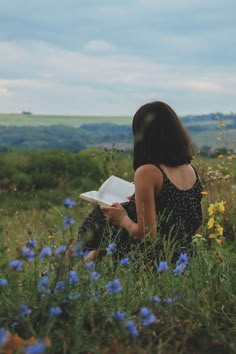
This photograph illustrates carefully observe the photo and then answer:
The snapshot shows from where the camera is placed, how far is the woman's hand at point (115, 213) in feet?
12.5

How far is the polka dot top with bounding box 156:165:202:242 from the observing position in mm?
3889

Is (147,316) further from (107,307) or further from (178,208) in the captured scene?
(178,208)

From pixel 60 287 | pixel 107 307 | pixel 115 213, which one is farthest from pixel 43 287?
pixel 115 213

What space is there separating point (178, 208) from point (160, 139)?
16.7 inches

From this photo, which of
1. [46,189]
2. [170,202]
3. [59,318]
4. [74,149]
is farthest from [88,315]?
[74,149]

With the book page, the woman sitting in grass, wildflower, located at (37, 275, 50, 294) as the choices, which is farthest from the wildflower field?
the book page

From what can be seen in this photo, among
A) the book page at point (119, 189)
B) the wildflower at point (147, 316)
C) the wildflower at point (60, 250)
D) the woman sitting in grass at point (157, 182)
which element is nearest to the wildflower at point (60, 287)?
the wildflower at point (60, 250)

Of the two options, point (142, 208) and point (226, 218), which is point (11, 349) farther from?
point (226, 218)

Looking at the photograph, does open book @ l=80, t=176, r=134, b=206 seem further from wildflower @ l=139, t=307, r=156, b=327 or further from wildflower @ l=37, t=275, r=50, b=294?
wildflower @ l=139, t=307, r=156, b=327

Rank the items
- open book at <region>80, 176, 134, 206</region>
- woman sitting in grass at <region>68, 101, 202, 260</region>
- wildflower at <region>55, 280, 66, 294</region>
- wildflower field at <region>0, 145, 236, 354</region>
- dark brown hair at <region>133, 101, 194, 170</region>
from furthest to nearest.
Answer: open book at <region>80, 176, 134, 206</region> → dark brown hair at <region>133, 101, 194, 170</region> → woman sitting in grass at <region>68, 101, 202, 260</region> → wildflower at <region>55, 280, 66, 294</region> → wildflower field at <region>0, 145, 236, 354</region>

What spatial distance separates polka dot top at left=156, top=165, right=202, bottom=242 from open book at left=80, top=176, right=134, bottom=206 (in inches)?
10.5

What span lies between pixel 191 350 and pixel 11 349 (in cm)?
66

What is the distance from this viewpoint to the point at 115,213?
3.82 m

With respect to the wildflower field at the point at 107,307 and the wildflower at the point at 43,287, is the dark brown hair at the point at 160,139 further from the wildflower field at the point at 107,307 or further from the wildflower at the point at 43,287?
the wildflower at the point at 43,287
